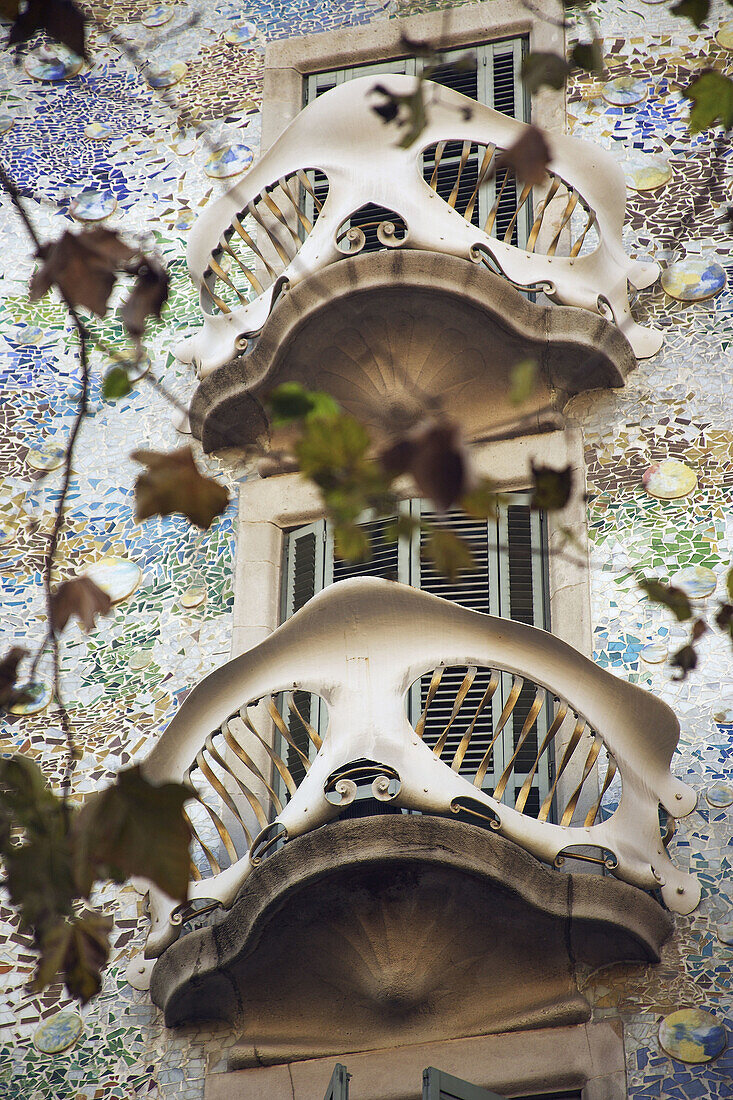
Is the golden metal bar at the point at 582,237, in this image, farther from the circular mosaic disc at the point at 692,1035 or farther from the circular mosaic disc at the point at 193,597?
the circular mosaic disc at the point at 692,1035

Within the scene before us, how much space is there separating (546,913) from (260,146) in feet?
17.0

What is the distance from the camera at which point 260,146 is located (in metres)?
9.80

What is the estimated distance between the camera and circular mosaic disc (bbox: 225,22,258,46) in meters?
10.5

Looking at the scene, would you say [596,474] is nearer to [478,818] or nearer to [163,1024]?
[478,818]

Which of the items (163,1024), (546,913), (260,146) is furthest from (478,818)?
(260,146)

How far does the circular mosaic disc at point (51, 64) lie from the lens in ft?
35.0

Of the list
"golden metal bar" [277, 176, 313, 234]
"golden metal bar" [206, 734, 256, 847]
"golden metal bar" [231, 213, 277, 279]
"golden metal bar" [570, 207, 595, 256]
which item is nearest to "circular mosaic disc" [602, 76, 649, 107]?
"golden metal bar" [570, 207, 595, 256]

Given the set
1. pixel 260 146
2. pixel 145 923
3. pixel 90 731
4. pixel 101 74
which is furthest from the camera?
pixel 101 74

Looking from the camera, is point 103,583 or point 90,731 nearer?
point 90,731

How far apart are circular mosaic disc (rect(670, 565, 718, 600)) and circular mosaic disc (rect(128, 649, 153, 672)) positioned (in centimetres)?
236

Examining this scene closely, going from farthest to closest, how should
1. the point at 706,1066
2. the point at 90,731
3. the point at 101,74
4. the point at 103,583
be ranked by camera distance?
the point at 101,74 → the point at 103,583 → the point at 90,731 → the point at 706,1066

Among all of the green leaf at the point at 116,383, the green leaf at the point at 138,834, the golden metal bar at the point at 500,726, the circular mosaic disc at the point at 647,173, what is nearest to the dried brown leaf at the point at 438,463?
the green leaf at the point at 116,383

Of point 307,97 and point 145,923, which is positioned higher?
point 307,97

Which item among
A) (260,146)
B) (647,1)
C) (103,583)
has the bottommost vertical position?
(103,583)
